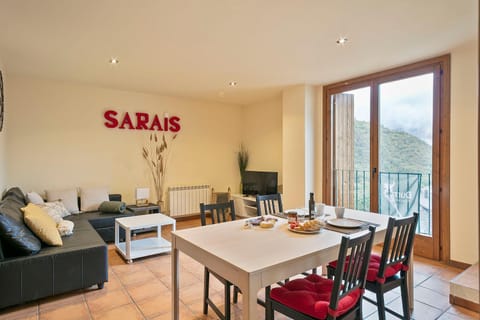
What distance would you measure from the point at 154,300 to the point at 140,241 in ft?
5.33

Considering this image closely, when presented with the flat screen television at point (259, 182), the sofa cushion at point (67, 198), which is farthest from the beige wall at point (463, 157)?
the sofa cushion at point (67, 198)

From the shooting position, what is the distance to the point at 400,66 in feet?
11.9

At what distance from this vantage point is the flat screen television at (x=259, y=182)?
5.20 m

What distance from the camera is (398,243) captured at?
72.5 inches

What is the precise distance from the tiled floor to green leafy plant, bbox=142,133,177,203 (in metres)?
2.29

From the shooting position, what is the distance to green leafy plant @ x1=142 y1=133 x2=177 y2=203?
17.3 feet

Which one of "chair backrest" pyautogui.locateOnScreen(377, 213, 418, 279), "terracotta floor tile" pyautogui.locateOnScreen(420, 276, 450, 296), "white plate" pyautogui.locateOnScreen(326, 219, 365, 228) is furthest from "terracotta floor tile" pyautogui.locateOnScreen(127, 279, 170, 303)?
"terracotta floor tile" pyautogui.locateOnScreen(420, 276, 450, 296)

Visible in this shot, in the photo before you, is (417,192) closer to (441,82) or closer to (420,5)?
(441,82)

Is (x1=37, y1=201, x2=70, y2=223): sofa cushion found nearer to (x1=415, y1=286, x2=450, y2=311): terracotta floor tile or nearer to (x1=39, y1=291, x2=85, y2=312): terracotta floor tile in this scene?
(x1=39, y1=291, x2=85, y2=312): terracotta floor tile

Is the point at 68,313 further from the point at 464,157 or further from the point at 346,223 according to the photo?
the point at 464,157

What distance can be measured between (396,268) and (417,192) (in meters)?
2.05

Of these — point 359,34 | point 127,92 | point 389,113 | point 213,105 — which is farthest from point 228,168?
point 359,34

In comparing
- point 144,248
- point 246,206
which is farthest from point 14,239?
point 246,206

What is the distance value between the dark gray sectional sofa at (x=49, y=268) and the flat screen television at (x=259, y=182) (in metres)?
3.17
